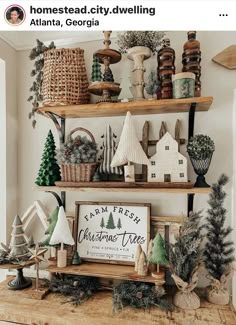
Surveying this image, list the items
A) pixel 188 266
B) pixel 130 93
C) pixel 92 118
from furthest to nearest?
pixel 92 118, pixel 130 93, pixel 188 266

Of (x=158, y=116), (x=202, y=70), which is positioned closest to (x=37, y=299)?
(x=158, y=116)

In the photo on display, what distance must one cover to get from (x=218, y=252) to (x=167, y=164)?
411 mm

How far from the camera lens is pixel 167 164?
3.40 feet

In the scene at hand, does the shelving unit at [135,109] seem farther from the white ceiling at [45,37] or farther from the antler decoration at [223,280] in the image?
the white ceiling at [45,37]

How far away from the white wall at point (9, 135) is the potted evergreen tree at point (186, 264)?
0.86 meters

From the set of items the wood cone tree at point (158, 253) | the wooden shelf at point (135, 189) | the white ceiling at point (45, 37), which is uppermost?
the white ceiling at point (45, 37)

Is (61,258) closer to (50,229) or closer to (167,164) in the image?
(50,229)

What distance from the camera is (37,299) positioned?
3.47 feet

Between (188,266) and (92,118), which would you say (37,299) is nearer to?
(188,266)

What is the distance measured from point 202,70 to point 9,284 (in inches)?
52.5

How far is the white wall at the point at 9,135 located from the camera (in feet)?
4.22

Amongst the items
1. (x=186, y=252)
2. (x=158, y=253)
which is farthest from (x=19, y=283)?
(x=186, y=252)
